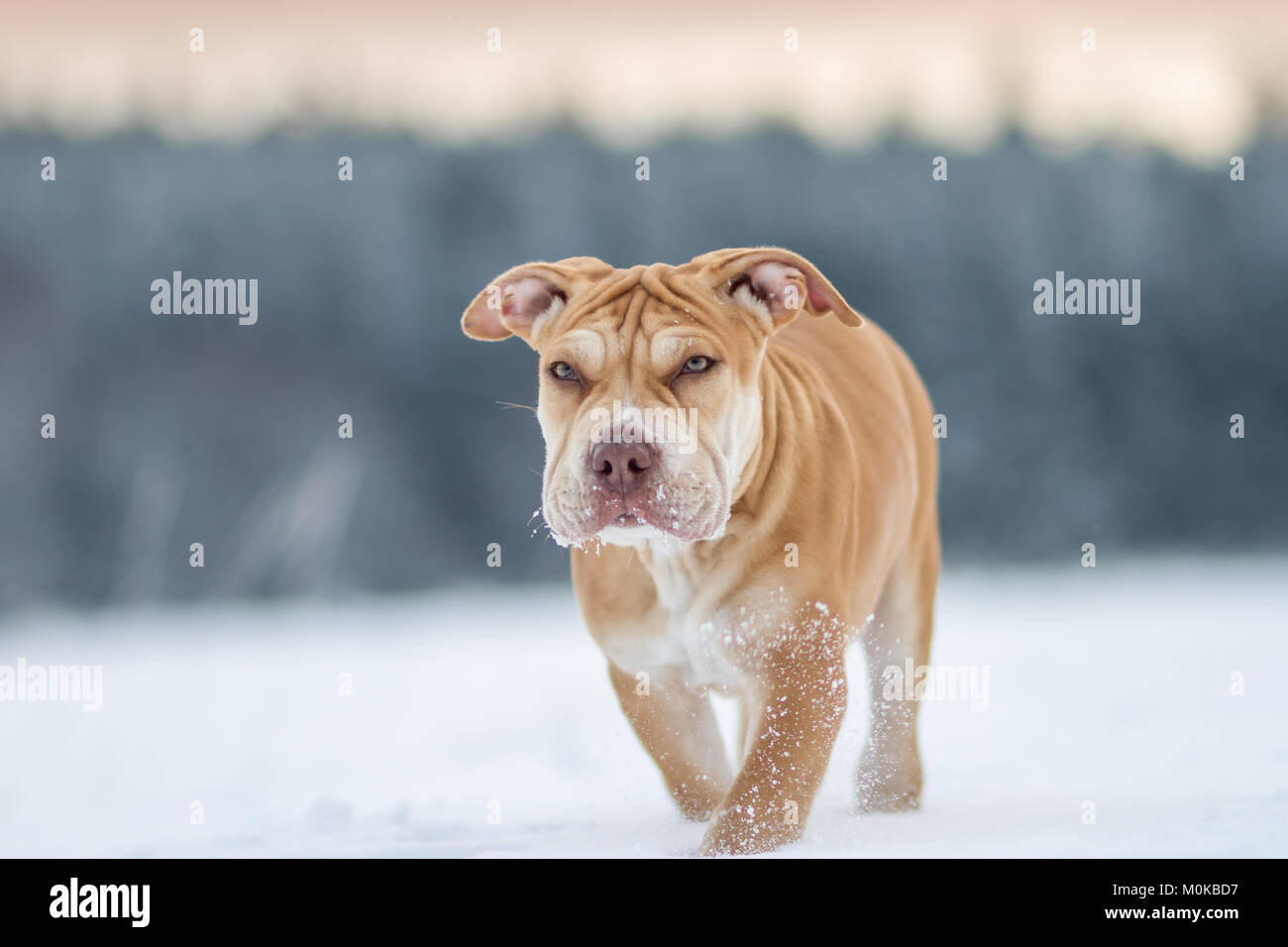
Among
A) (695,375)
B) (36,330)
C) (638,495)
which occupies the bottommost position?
(638,495)

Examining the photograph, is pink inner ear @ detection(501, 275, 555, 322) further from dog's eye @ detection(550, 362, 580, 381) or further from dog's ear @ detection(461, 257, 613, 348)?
dog's eye @ detection(550, 362, 580, 381)

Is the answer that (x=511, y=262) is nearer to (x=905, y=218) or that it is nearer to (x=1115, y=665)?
(x=905, y=218)

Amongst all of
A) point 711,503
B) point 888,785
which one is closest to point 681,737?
point 888,785

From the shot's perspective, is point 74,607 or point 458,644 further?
point 74,607

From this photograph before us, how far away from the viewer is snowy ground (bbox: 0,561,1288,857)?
14.7ft

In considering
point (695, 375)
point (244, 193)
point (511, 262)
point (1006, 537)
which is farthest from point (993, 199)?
point (695, 375)

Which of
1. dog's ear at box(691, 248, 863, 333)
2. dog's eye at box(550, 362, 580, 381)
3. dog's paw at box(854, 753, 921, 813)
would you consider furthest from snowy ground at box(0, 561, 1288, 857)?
dog's ear at box(691, 248, 863, 333)

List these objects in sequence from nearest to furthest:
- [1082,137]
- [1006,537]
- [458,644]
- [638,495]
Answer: [638,495] → [458,644] → [1006,537] → [1082,137]

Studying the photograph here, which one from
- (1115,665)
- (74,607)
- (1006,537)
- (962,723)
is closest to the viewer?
(962,723)

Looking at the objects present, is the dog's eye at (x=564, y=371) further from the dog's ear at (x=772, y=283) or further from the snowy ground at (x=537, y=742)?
the snowy ground at (x=537, y=742)

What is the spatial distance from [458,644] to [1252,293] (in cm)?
1448

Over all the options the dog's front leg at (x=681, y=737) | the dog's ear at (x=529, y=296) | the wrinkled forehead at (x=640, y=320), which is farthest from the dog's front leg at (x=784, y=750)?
the dog's ear at (x=529, y=296)

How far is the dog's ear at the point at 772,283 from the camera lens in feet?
14.2

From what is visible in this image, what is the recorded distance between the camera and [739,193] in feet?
68.7
